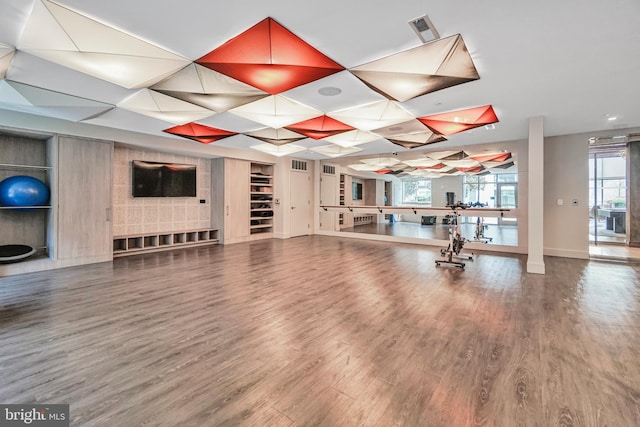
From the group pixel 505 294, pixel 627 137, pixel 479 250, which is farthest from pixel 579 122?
pixel 505 294

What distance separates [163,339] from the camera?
2670 millimetres

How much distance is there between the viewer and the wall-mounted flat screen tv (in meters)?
13.7

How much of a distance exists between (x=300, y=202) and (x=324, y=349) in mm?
8120

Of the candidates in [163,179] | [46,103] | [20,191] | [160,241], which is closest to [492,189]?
[163,179]

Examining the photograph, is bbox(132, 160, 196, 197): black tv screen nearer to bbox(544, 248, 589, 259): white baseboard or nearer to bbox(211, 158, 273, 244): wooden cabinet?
bbox(211, 158, 273, 244): wooden cabinet

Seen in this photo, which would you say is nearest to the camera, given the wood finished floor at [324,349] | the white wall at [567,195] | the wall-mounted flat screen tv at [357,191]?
the wood finished floor at [324,349]

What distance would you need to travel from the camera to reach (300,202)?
410 inches

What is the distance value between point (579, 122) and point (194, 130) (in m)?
7.97

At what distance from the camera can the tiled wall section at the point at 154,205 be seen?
690cm

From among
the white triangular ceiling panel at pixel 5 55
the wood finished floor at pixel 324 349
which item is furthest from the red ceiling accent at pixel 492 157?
the white triangular ceiling panel at pixel 5 55

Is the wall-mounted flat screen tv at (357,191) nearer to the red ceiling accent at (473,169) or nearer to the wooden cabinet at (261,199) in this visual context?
the red ceiling accent at (473,169)

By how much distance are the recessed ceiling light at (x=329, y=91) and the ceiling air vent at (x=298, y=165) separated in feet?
19.8

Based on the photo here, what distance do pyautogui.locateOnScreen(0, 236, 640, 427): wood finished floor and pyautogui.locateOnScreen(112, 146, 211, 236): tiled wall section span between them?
2.41m

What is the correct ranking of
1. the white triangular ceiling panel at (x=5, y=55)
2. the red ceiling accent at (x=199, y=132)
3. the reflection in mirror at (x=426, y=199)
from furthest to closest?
the reflection in mirror at (x=426, y=199) < the red ceiling accent at (x=199, y=132) < the white triangular ceiling panel at (x=5, y=55)
